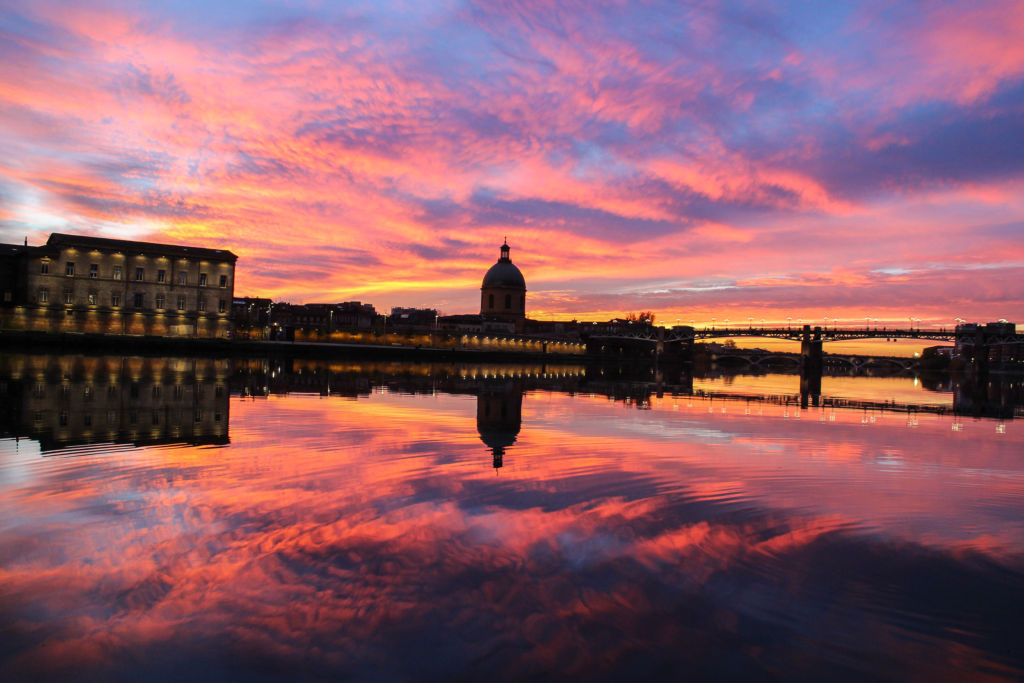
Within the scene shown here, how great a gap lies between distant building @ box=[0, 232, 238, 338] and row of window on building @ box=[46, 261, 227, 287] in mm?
98

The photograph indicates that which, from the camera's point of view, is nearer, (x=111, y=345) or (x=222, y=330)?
(x=111, y=345)

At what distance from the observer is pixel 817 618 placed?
5508 millimetres

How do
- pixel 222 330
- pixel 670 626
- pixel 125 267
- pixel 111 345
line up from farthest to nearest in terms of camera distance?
pixel 222 330 < pixel 125 267 < pixel 111 345 < pixel 670 626

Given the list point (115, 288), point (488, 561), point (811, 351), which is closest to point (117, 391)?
point (488, 561)

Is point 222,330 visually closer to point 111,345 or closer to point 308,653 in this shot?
point 111,345

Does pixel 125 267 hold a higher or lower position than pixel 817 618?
higher

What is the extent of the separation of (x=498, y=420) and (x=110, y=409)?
32.6 feet

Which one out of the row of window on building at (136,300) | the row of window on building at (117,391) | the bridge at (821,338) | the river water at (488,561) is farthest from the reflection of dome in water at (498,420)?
the bridge at (821,338)

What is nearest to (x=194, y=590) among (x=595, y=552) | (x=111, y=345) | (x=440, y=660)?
(x=440, y=660)

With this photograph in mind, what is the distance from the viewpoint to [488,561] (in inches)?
258

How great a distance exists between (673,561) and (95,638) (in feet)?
16.0

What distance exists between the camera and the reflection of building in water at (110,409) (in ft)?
43.0

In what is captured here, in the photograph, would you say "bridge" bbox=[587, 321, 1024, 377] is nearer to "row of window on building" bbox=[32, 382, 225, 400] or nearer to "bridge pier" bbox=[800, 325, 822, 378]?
"bridge pier" bbox=[800, 325, 822, 378]

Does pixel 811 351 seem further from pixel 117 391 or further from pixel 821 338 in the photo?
pixel 117 391
